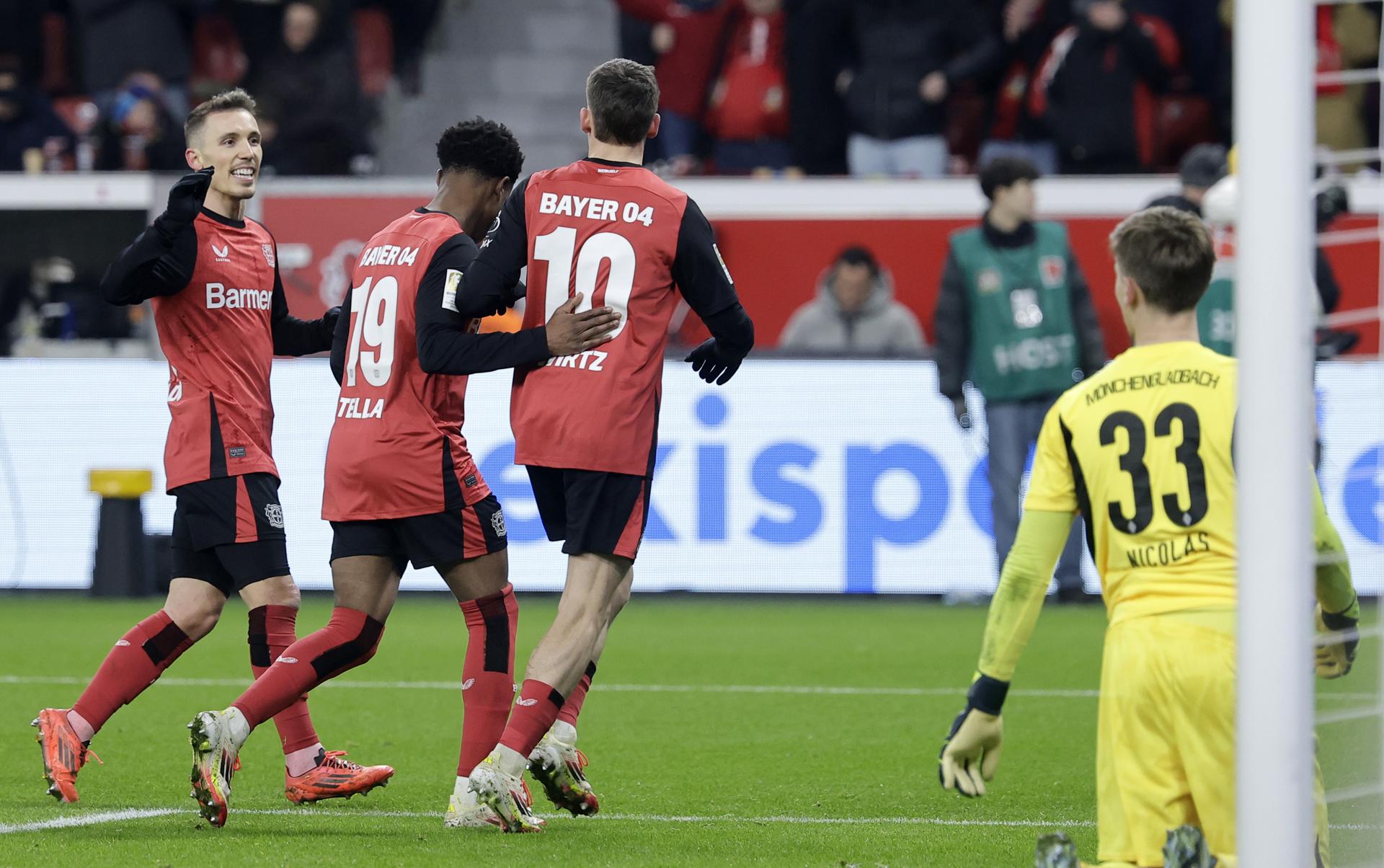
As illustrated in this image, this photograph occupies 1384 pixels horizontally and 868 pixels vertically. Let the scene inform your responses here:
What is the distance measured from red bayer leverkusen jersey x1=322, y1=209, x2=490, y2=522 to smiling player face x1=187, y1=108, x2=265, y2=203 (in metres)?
0.62

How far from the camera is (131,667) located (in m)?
5.79

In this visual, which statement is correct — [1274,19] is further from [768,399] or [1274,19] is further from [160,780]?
[768,399]

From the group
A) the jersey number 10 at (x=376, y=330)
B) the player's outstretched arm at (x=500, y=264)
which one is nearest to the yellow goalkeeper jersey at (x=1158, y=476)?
the player's outstretched arm at (x=500, y=264)

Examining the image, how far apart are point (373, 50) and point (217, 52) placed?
48.9 inches

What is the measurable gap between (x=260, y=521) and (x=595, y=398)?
124 cm

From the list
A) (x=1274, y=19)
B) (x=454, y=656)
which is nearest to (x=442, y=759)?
(x=454, y=656)

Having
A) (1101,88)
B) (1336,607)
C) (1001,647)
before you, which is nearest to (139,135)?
(1101,88)

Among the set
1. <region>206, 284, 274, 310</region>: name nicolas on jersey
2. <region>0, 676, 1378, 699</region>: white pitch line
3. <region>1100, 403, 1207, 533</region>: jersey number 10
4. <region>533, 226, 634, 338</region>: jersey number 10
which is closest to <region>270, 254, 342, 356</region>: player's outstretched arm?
<region>206, 284, 274, 310</region>: name nicolas on jersey

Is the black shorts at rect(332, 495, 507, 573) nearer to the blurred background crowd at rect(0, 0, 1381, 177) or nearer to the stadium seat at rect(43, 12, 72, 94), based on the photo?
the blurred background crowd at rect(0, 0, 1381, 177)

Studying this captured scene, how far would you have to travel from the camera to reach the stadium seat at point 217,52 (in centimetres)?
1634

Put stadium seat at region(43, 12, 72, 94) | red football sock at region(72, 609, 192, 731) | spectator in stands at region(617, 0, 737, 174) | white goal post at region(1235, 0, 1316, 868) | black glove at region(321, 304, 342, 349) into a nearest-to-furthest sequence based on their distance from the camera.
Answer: white goal post at region(1235, 0, 1316, 868), red football sock at region(72, 609, 192, 731), black glove at region(321, 304, 342, 349), spectator in stands at region(617, 0, 737, 174), stadium seat at region(43, 12, 72, 94)

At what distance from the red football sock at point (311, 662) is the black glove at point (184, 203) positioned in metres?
1.11

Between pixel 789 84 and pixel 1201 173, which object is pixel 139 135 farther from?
pixel 1201 173

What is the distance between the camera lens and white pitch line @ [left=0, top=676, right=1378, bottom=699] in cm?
814
